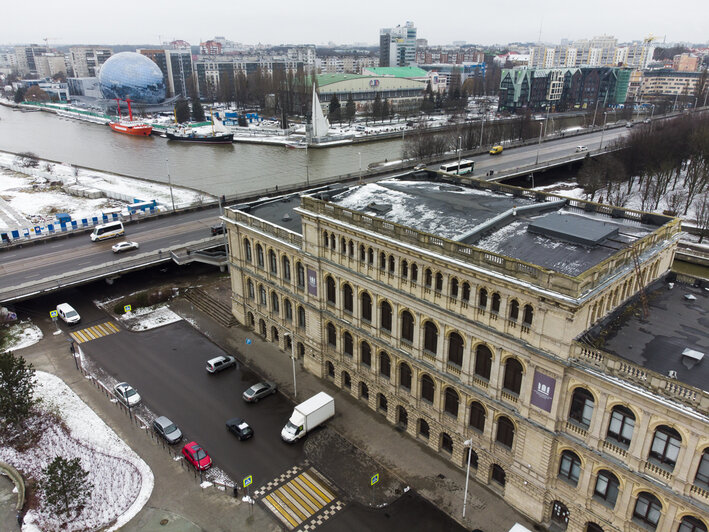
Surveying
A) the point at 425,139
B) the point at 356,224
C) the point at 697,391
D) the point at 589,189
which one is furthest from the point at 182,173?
the point at 697,391

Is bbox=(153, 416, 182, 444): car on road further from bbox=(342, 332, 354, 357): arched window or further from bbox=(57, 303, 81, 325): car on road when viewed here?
bbox=(57, 303, 81, 325): car on road

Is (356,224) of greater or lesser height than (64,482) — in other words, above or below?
above

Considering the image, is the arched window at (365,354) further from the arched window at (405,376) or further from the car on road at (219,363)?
the car on road at (219,363)

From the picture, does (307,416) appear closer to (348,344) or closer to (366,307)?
(348,344)

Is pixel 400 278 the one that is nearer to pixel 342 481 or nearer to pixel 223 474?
pixel 342 481

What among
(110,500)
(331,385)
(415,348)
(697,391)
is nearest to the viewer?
(697,391)

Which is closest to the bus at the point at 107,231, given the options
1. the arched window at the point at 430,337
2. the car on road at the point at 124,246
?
the car on road at the point at 124,246

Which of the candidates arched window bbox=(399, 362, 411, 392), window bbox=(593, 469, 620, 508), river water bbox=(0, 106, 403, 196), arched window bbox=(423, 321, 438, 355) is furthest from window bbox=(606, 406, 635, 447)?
river water bbox=(0, 106, 403, 196)
